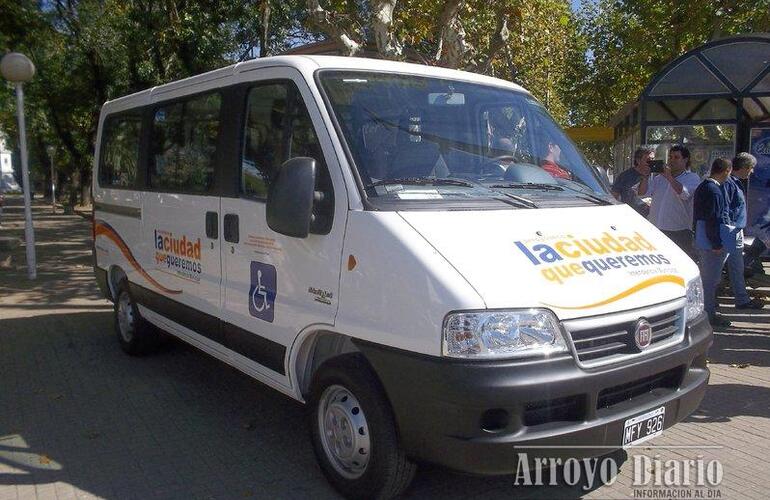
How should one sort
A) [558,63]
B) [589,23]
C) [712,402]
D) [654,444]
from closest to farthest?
1. [654,444]
2. [712,402]
3. [558,63]
4. [589,23]

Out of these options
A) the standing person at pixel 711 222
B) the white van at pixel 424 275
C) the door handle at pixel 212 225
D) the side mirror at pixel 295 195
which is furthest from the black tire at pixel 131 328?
the standing person at pixel 711 222

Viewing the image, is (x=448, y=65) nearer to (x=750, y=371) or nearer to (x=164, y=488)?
(x=750, y=371)

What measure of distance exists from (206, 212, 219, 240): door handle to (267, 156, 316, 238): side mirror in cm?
127

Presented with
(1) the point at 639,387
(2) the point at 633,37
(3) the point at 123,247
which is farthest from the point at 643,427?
(2) the point at 633,37

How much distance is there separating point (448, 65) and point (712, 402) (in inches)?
264

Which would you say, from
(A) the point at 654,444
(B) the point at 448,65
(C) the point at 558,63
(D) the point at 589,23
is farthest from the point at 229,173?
(D) the point at 589,23

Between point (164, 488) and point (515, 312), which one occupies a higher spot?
point (515, 312)

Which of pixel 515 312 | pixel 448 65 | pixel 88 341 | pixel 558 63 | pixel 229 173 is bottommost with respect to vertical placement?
pixel 88 341

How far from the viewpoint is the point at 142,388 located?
5.91 meters

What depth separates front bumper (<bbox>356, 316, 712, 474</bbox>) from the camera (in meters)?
3.03

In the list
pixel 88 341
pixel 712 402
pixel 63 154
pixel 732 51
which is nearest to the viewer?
pixel 712 402

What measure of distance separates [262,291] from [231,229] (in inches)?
21.9

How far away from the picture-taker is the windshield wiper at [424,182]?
3682mm

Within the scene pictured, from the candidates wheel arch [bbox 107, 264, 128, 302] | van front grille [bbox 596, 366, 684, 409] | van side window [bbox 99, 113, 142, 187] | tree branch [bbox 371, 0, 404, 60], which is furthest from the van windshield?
tree branch [bbox 371, 0, 404, 60]
